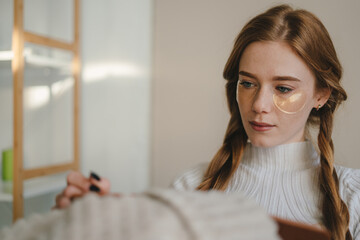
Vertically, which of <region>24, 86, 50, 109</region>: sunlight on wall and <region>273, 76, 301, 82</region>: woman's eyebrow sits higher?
<region>273, 76, 301, 82</region>: woman's eyebrow

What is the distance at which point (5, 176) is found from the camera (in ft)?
5.54

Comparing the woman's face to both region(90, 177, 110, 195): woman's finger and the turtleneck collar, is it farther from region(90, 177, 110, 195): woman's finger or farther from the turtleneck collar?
region(90, 177, 110, 195): woman's finger

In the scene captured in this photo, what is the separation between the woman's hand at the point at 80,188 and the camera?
1.54 feet

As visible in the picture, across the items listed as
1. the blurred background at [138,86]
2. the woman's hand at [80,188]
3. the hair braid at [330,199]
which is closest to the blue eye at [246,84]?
the hair braid at [330,199]

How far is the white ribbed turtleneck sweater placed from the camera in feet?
2.85

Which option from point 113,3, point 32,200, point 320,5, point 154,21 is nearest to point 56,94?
point 32,200

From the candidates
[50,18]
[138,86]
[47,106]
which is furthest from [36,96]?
[138,86]

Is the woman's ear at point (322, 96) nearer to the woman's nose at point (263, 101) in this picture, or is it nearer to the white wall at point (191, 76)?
the woman's nose at point (263, 101)

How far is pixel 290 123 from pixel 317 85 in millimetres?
124

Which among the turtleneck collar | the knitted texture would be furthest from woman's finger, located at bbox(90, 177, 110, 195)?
the turtleneck collar

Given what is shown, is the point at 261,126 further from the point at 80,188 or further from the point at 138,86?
the point at 138,86

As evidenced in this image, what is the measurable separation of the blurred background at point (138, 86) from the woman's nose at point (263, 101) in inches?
38.4

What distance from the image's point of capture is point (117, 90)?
243 centimetres

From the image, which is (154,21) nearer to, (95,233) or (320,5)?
(320,5)
